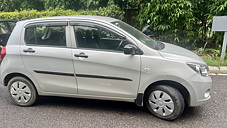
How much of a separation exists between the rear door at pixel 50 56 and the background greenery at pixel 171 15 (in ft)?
14.9

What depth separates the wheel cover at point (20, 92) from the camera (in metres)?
3.56

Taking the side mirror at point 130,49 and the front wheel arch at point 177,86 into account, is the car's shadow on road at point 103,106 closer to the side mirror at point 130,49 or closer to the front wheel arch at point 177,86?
the front wheel arch at point 177,86

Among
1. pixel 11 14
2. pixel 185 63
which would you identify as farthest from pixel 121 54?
pixel 11 14

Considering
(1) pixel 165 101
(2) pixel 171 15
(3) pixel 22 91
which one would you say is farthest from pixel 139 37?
(2) pixel 171 15

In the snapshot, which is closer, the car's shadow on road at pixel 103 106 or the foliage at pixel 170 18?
the car's shadow on road at pixel 103 106

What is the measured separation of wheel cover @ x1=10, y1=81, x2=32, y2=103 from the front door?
1.04 meters

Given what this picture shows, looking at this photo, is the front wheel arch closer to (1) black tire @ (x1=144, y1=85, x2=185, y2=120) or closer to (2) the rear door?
(1) black tire @ (x1=144, y1=85, x2=185, y2=120)

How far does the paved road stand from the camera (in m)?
3.01

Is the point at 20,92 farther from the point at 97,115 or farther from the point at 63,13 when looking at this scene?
the point at 63,13

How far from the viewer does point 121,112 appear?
3389 mm

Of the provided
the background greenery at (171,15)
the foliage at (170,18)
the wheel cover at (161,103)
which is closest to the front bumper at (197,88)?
the wheel cover at (161,103)

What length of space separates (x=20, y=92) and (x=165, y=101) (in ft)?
8.56

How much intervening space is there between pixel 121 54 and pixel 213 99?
85.2 inches

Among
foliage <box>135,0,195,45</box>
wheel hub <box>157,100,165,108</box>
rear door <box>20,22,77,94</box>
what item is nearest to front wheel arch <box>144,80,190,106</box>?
wheel hub <box>157,100,165,108</box>
